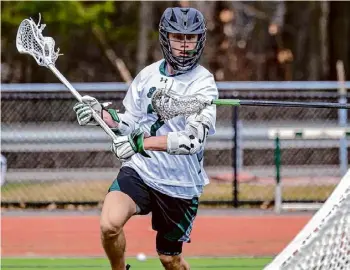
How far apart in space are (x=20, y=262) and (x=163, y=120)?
4023mm

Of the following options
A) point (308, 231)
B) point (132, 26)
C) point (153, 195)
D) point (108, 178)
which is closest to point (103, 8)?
point (132, 26)

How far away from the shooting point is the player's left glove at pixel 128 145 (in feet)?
20.5

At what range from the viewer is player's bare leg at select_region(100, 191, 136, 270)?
254 inches

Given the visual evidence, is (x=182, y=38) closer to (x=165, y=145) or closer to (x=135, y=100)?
(x=135, y=100)

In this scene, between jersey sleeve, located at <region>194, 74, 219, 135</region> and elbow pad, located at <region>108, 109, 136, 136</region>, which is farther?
elbow pad, located at <region>108, 109, 136, 136</region>

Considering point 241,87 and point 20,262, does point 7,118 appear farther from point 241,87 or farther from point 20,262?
point 20,262

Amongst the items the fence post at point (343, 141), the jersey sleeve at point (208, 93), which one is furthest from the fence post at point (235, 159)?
the jersey sleeve at point (208, 93)

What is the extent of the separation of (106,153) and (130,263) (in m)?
5.67

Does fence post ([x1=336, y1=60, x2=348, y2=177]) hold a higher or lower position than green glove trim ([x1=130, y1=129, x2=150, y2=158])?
lower

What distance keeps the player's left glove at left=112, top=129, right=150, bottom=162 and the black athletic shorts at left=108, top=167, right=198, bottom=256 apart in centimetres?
46

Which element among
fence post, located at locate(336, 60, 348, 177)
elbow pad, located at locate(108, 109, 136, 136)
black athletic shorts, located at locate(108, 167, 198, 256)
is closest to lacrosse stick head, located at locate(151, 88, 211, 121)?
elbow pad, located at locate(108, 109, 136, 136)

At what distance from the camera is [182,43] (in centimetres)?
645

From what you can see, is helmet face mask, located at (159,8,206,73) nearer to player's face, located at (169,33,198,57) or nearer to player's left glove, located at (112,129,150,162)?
player's face, located at (169,33,198,57)

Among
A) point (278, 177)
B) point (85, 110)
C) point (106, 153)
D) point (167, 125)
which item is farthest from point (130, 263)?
point (106, 153)
